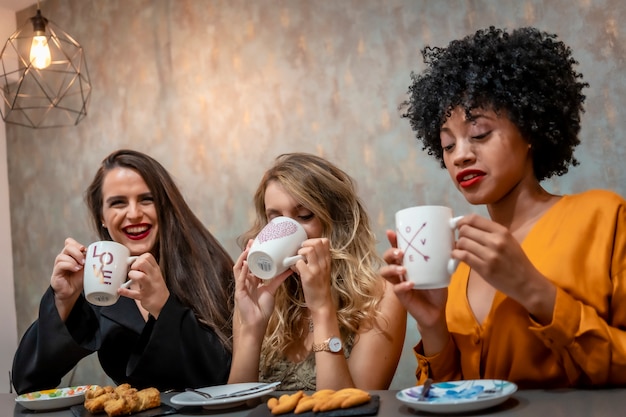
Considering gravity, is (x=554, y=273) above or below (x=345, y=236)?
below

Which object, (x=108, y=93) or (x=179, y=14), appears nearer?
(x=179, y=14)

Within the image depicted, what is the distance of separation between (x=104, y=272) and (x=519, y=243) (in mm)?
848

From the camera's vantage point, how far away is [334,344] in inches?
62.2

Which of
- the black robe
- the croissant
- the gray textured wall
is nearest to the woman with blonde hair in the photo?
the black robe

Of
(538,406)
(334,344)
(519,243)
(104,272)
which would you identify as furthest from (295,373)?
(538,406)

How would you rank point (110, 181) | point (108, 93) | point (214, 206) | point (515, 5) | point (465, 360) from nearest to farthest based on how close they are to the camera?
1. point (465, 360)
2. point (110, 181)
3. point (515, 5)
4. point (214, 206)
5. point (108, 93)

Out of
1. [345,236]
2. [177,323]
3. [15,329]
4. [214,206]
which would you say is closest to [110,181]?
[177,323]

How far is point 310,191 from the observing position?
184 centimetres

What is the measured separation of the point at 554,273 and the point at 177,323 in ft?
3.03

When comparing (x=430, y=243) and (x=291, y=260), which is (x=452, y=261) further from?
(x=291, y=260)

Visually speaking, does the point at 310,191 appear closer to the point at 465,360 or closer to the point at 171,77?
the point at 465,360

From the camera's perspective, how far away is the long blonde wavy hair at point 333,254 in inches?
71.6

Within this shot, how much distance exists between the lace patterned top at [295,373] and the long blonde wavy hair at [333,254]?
21 mm

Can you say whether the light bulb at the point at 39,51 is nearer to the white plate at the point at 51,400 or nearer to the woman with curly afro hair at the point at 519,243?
the white plate at the point at 51,400
